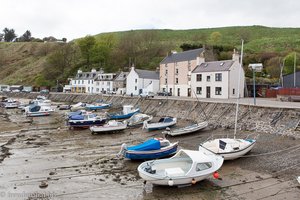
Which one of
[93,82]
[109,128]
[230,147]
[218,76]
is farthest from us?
[93,82]

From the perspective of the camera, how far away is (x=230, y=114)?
31.5 meters

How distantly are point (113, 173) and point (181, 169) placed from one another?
4.35m

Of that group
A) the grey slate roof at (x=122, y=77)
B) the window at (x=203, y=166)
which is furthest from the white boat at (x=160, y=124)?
the grey slate roof at (x=122, y=77)

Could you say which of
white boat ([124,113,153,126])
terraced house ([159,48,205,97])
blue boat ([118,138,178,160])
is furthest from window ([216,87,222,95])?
blue boat ([118,138,178,160])

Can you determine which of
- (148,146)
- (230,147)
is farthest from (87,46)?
(230,147)

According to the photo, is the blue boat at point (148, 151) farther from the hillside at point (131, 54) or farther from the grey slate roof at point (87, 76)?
the grey slate roof at point (87, 76)

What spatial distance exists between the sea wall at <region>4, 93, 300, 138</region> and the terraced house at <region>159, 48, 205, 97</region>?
11407 mm

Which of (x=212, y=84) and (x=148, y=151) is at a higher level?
(x=212, y=84)

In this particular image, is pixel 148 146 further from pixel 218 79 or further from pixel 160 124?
pixel 218 79

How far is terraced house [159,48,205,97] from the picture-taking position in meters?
55.9

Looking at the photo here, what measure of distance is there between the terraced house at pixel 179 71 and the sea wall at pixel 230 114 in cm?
1141

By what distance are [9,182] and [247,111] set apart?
2384cm

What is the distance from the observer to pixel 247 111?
3000 cm

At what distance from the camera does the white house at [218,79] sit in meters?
46.2
